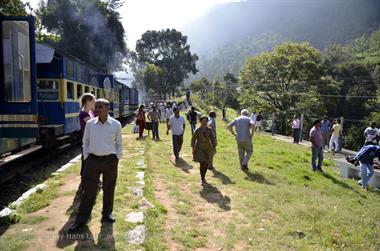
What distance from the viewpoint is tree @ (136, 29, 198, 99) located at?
58.6m

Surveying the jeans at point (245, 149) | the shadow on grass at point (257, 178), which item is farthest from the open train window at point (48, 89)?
the shadow on grass at point (257, 178)

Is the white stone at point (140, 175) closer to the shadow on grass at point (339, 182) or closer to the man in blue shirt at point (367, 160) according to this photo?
the shadow on grass at point (339, 182)

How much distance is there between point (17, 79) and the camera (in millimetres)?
6426

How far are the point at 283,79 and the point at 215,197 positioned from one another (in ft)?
108

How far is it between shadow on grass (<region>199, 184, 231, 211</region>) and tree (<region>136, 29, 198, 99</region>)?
5102cm

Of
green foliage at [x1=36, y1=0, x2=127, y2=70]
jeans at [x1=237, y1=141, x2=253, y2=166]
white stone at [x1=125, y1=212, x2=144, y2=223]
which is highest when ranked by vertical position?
green foliage at [x1=36, y1=0, x2=127, y2=70]

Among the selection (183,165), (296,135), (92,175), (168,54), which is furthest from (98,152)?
(168,54)

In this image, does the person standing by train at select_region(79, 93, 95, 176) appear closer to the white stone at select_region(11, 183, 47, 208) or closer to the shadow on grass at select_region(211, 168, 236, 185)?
the white stone at select_region(11, 183, 47, 208)

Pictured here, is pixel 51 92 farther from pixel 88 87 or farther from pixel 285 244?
pixel 285 244

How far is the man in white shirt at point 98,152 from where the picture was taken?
4551 millimetres

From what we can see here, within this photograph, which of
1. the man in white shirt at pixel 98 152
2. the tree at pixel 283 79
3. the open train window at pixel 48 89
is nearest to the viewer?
the man in white shirt at pixel 98 152

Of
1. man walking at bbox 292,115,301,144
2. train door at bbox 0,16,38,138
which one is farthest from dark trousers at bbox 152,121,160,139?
man walking at bbox 292,115,301,144

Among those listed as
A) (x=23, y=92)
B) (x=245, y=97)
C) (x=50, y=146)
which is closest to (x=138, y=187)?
(x=23, y=92)

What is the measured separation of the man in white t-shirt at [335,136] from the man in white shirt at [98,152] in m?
14.5
